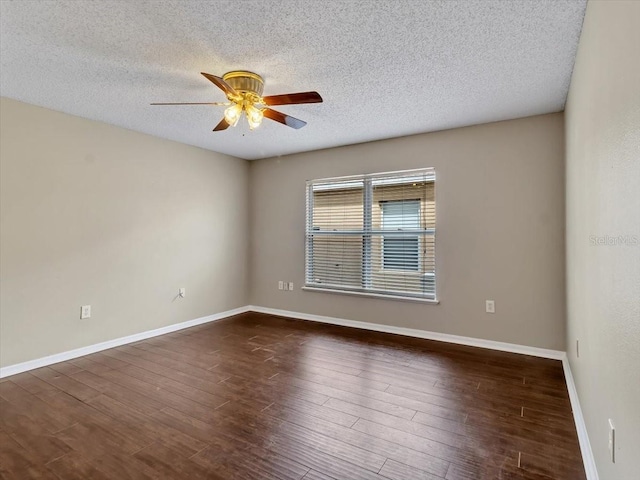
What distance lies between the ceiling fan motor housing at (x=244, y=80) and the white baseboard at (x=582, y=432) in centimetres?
294

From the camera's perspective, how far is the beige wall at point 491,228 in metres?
3.24

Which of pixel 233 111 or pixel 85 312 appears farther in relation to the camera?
pixel 85 312

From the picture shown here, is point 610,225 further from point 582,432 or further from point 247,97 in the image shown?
point 247,97

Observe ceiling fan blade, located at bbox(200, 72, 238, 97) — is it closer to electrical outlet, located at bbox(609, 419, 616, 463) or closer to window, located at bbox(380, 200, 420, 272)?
window, located at bbox(380, 200, 420, 272)

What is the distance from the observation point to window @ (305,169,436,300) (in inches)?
154

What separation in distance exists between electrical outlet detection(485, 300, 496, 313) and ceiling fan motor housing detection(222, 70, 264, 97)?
300 centimetres

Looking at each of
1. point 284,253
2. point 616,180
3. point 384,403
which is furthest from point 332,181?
point 616,180

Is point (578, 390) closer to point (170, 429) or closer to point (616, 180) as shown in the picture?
point (616, 180)

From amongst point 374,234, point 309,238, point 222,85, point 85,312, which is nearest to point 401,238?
point 374,234

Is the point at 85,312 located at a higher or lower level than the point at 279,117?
lower

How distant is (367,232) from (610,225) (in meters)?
3.07

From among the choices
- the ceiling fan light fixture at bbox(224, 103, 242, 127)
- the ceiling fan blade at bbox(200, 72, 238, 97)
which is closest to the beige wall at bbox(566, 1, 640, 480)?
the ceiling fan blade at bbox(200, 72, 238, 97)

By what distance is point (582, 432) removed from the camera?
193cm

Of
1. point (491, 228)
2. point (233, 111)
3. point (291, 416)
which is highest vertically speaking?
point (233, 111)
